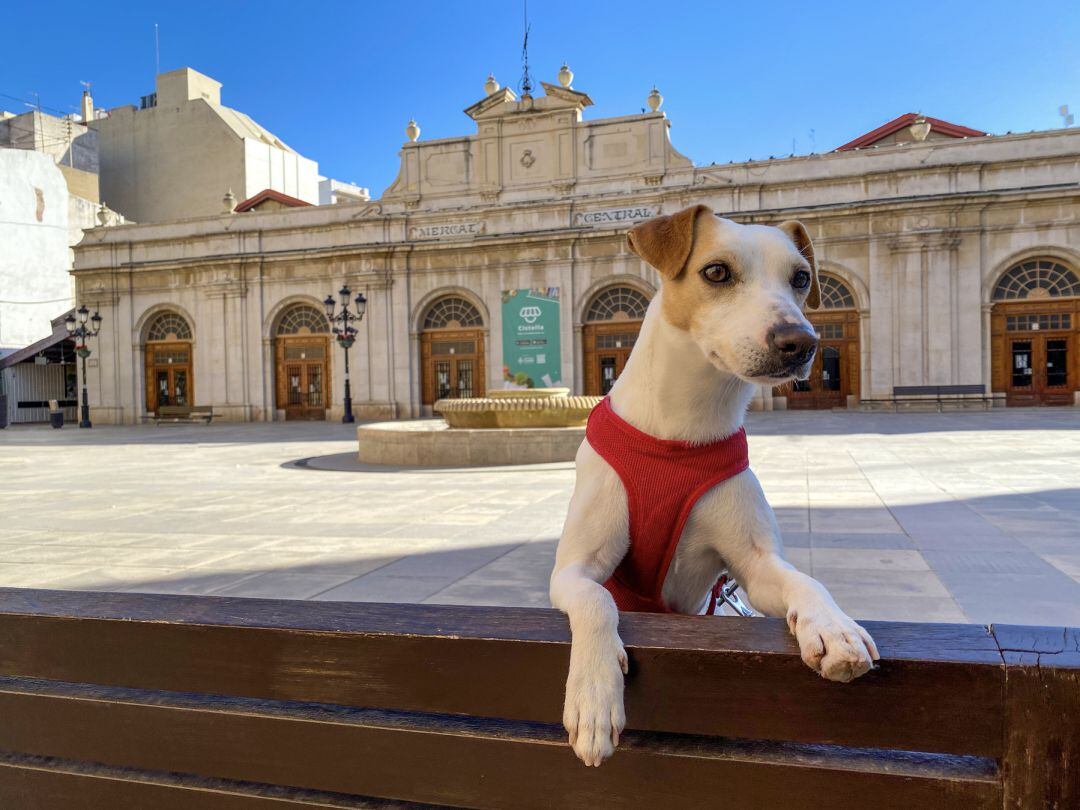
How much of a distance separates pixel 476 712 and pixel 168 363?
115 feet

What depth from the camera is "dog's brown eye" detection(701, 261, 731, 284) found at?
1.84m

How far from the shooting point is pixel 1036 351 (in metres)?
24.0

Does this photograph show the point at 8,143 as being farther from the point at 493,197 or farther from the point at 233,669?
the point at 233,669

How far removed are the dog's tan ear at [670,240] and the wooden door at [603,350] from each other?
2554 cm

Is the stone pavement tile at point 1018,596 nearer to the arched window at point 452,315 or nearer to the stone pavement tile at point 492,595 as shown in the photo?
the stone pavement tile at point 492,595

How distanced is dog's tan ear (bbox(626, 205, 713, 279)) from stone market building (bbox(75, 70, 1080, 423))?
80.7 feet

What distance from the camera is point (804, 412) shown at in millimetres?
25125

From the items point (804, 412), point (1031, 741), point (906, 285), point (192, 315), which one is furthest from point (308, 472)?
point (192, 315)

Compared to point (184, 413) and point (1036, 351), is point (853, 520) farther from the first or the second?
point (184, 413)

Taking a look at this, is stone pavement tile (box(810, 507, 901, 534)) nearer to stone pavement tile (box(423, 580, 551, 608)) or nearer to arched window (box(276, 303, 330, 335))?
stone pavement tile (box(423, 580, 551, 608))

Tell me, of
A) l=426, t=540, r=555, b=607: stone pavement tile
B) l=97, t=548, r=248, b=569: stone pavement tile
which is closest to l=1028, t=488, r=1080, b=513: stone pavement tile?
l=426, t=540, r=555, b=607: stone pavement tile

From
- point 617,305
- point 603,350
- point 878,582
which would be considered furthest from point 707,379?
point 617,305

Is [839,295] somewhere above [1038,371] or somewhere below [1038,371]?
above

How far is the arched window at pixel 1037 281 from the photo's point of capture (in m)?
23.6
